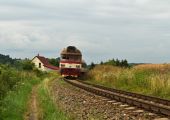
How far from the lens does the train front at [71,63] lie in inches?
1950

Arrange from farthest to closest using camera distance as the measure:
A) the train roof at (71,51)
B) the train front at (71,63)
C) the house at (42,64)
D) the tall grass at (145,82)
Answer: the house at (42,64) < the train roof at (71,51) < the train front at (71,63) < the tall grass at (145,82)

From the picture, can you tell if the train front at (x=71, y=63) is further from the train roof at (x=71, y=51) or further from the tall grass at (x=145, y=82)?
the tall grass at (x=145, y=82)

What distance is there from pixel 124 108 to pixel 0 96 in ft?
15.6

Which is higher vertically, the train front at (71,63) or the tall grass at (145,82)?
the train front at (71,63)

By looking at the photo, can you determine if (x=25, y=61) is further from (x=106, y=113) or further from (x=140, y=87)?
(x=106, y=113)

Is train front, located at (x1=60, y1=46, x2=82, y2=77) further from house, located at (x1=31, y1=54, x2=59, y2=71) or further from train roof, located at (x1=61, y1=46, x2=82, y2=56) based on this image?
house, located at (x1=31, y1=54, x2=59, y2=71)

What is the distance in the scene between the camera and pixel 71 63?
49.6 m

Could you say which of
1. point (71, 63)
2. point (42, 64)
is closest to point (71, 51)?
point (71, 63)

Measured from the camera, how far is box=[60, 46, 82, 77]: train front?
49.5 meters

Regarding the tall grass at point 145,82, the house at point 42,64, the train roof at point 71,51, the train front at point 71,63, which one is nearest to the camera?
the tall grass at point 145,82

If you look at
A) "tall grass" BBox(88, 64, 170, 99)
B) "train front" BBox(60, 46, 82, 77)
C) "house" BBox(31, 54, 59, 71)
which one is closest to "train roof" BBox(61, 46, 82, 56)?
"train front" BBox(60, 46, 82, 77)

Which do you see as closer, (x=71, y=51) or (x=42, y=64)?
(x=71, y=51)

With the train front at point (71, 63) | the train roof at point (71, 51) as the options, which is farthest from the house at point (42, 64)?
the train front at point (71, 63)

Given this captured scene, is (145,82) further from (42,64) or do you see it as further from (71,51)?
(42,64)
